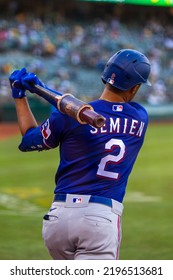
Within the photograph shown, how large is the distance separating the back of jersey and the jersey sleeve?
11mm

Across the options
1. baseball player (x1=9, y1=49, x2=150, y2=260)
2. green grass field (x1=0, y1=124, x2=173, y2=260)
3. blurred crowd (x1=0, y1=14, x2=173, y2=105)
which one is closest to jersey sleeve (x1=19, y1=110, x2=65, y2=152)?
baseball player (x1=9, y1=49, x2=150, y2=260)

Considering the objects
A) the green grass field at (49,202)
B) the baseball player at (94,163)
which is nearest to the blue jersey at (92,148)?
the baseball player at (94,163)

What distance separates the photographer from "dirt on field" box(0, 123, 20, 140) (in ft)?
55.1

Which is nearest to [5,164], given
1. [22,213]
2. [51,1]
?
[22,213]

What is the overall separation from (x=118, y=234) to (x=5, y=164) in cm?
950

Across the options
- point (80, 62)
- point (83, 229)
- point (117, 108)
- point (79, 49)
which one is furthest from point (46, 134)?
point (79, 49)

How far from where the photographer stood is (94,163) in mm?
3117

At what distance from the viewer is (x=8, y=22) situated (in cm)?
2148

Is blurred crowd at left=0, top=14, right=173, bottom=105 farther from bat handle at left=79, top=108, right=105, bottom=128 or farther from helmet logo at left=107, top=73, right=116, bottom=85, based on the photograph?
bat handle at left=79, top=108, right=105, bottom=128

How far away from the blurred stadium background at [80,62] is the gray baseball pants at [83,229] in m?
5.64

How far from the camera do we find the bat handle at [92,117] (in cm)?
281

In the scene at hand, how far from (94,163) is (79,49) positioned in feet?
65.0

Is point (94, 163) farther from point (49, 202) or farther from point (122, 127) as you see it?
point (49, 202)

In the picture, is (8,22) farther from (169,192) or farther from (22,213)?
(22,213)
